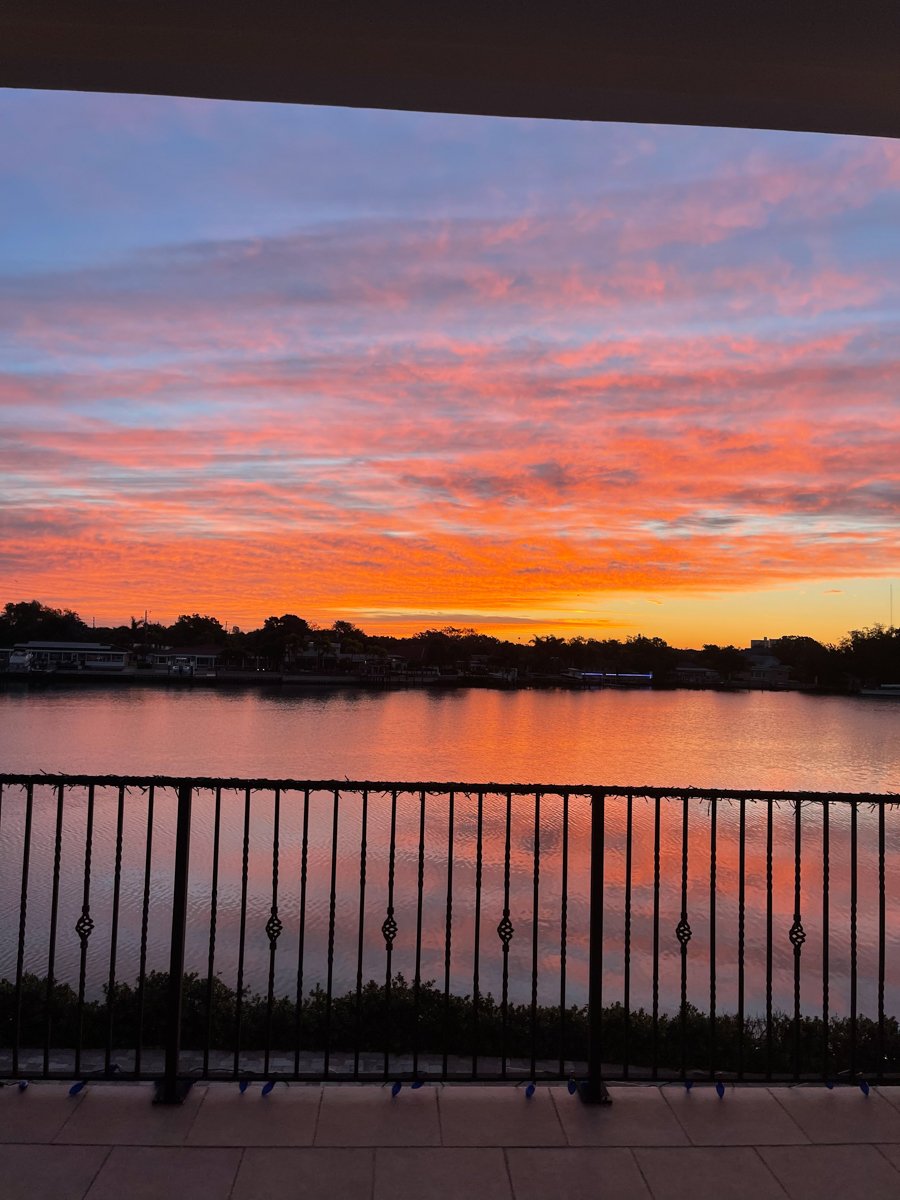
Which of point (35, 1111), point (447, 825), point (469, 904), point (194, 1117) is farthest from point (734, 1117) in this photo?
point (447, 825)

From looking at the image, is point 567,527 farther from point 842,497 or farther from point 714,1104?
point 714,1104

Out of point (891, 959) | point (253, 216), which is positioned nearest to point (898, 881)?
point (891, 959)

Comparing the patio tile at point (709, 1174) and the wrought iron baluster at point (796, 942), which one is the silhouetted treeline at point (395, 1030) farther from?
the patio tile at point (709, 1174)

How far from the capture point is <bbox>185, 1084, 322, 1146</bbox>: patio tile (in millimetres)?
2436

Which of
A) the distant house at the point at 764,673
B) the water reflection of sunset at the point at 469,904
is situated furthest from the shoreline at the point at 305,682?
the water reflection of sunset at the point at 469,904

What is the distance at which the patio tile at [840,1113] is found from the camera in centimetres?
253

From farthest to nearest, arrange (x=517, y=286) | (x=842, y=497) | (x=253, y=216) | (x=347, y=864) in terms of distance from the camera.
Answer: (x=347, y=864)
(x=253, y=216)
(x=842, y=497)
(x=517, y=286)

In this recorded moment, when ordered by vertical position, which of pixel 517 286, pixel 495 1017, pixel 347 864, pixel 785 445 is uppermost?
pixel 517 286

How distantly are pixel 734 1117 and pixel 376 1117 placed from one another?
3.58 feet

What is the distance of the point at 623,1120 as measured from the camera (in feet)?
8.47

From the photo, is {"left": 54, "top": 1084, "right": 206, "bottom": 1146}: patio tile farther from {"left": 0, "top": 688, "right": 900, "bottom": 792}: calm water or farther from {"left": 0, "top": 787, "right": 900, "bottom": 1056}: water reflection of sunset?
{"left": 0, "top": 688, "right": 900, "bottom": 792}: calm water

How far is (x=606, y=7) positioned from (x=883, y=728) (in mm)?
72549

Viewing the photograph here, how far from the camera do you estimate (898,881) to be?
27.7m

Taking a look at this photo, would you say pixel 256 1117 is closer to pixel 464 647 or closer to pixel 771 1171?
pixel 771 1171
